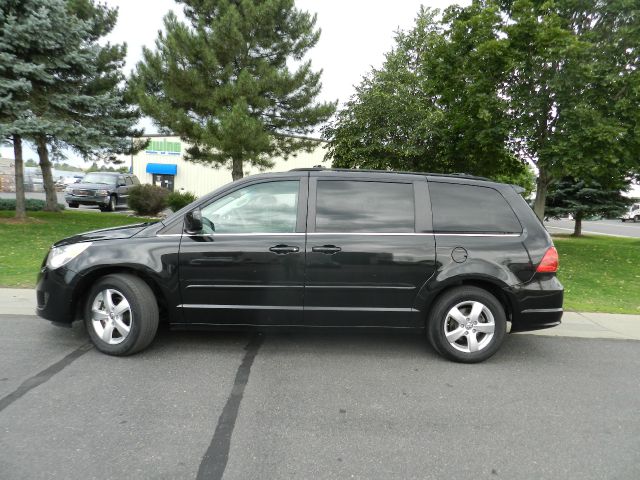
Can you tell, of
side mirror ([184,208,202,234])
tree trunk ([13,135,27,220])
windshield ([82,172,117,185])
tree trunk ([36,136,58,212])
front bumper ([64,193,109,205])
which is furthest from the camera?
windshield ([82,172,117,185])

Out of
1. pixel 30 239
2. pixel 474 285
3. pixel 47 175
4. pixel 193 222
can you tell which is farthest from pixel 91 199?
pixel 474 285

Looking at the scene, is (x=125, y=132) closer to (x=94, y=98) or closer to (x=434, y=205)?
(x=94, y=98)

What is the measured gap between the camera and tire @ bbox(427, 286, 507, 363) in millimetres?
4129

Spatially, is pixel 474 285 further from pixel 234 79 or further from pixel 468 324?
pixel 234 79

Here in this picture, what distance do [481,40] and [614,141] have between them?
153 inches

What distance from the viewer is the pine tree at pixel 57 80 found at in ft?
36.6

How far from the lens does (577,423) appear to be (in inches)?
124

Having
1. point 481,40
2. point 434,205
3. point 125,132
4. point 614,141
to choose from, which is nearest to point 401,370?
point 434,205

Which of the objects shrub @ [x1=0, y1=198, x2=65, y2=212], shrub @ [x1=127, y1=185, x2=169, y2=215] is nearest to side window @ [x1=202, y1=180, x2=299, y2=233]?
shrub @ [x1=127, y1=185, x2=169, y2=215]

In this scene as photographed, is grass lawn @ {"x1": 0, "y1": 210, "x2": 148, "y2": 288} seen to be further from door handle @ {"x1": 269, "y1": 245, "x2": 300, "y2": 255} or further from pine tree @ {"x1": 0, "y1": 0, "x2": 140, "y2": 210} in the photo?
door handle @ {"x1": 269, "y1": 245, "x2": 300, "y2": 255}

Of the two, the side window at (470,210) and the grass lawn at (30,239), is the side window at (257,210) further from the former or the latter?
the grass lawn at (30,239)

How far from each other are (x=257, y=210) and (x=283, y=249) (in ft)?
1.56

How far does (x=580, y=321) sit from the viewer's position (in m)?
5.76

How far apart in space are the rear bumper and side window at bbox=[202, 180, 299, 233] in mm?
2147
